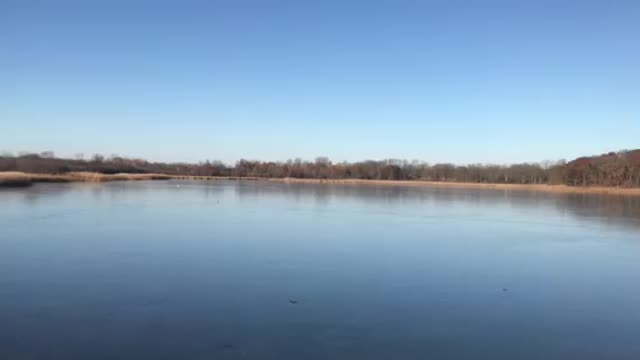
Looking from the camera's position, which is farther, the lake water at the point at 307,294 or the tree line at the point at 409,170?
the tree line at the point at 409,170

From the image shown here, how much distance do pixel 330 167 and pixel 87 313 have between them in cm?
10525

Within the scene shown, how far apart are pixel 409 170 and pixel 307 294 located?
10291cm

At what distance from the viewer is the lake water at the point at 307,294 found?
6.08 meters

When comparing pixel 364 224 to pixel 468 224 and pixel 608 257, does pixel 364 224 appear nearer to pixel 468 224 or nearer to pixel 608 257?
pixel 468 224

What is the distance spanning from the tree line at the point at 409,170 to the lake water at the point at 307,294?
58346 millimetres

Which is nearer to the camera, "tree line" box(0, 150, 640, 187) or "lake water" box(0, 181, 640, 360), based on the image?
"lake water" box(0, 181, 640, 360)

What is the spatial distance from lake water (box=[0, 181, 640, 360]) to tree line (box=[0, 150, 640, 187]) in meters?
58.3

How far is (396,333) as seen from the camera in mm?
6617

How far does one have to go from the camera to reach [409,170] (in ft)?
360

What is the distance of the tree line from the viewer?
237ft

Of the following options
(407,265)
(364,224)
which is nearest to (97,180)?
(364,224)

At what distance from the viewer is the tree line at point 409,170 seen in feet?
237

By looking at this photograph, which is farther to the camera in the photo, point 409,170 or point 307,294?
point 409,170

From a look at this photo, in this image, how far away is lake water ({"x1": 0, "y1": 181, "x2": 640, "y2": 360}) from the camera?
20.0 ft
